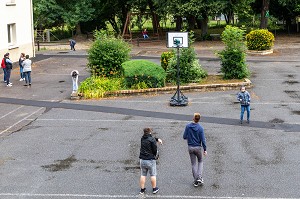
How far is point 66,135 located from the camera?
15.7m

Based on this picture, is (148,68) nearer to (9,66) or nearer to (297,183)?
(9,66)

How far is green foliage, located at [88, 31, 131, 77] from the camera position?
24.2 meters

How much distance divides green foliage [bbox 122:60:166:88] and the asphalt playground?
0.99m

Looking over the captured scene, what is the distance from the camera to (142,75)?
22438 millimetres

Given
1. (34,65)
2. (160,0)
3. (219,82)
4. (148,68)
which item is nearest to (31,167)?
(148,68)

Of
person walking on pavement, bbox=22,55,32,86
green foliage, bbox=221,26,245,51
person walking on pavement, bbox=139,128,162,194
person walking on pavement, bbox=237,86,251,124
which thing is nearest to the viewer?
person walking on pavement, bbox=139,128,162,194

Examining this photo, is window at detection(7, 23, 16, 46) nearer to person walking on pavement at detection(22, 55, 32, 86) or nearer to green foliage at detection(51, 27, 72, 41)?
person walking on pavement at detection(22, 55, 32, 86)

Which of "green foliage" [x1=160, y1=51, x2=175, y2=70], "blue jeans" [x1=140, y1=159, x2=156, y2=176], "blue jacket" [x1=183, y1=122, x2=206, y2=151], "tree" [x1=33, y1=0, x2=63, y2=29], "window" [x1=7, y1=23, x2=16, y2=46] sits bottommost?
"blue jeans" [x1=140, y1=159, x2=156, y2=176]

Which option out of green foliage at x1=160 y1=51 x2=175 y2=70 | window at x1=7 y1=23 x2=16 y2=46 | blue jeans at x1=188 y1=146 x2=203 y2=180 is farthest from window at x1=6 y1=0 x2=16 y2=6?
blue jeans at x1=188 y1=146 x2=203 y2=180

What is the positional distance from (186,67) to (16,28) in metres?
15.6

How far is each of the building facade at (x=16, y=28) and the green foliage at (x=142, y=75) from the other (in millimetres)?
12278

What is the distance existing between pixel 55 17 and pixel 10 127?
3460 cm

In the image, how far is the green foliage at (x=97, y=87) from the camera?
21.7m

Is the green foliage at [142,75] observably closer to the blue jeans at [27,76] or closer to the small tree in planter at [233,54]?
the small tree in planter at [233,54]
